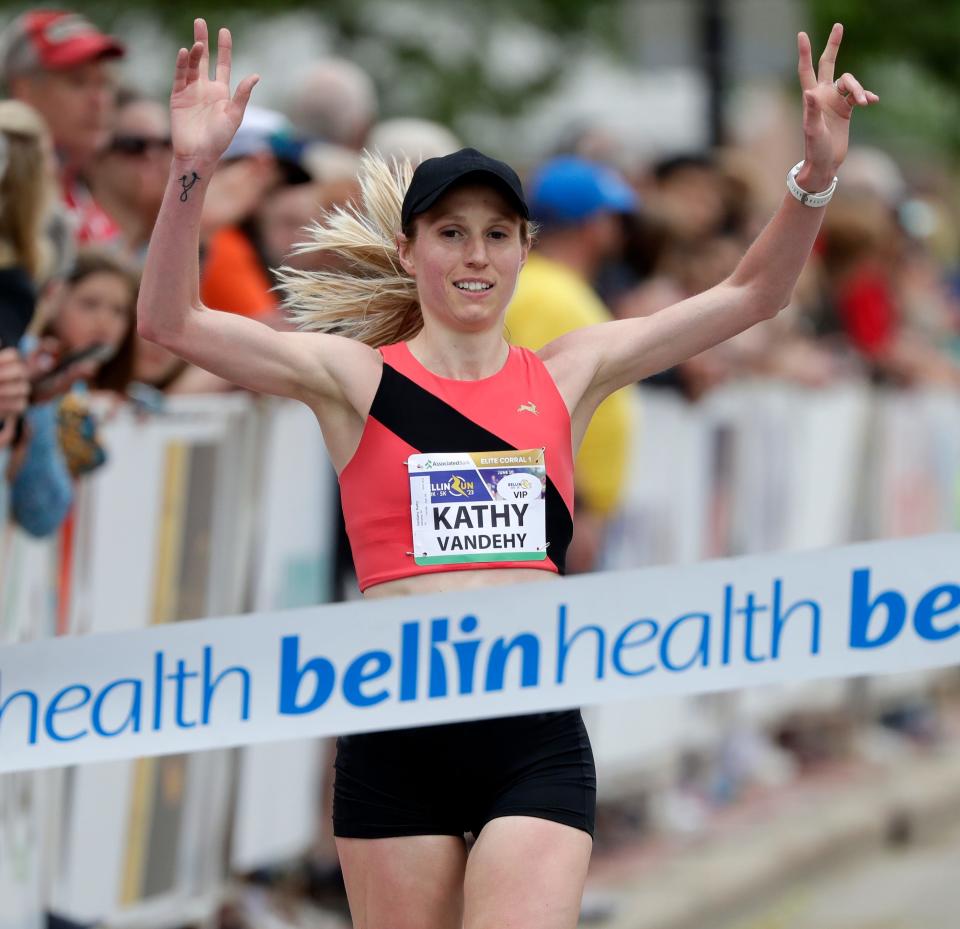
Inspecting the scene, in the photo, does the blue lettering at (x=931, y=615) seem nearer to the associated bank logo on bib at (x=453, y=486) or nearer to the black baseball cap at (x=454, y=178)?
the associated bank logo on bib at (x=453, y=486)

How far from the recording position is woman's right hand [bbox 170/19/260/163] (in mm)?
3424

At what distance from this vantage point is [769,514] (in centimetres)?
857

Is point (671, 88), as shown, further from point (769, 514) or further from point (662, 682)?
point (662, 682)

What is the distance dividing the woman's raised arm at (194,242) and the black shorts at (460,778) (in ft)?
2.55

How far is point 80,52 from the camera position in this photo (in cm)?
551

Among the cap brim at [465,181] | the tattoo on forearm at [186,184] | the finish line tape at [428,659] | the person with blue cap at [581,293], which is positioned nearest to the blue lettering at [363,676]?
the finish line tape at [428,659]

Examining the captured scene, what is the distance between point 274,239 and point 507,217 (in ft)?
8.62

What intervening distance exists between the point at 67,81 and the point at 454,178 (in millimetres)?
2322

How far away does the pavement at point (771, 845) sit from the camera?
6.70m

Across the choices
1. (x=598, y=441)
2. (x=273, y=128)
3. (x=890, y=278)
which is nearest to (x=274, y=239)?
(x=273, y=128)

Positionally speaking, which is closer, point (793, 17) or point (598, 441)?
point (598, 441)

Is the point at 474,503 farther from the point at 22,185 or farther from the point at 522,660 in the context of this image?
the point at 22,185

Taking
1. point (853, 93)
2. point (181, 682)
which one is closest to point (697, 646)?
point (181, 682)

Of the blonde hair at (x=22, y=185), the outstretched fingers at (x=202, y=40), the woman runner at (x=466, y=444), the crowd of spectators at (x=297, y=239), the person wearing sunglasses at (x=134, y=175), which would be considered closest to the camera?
the outstretched fingers at (x=202, y=40)
